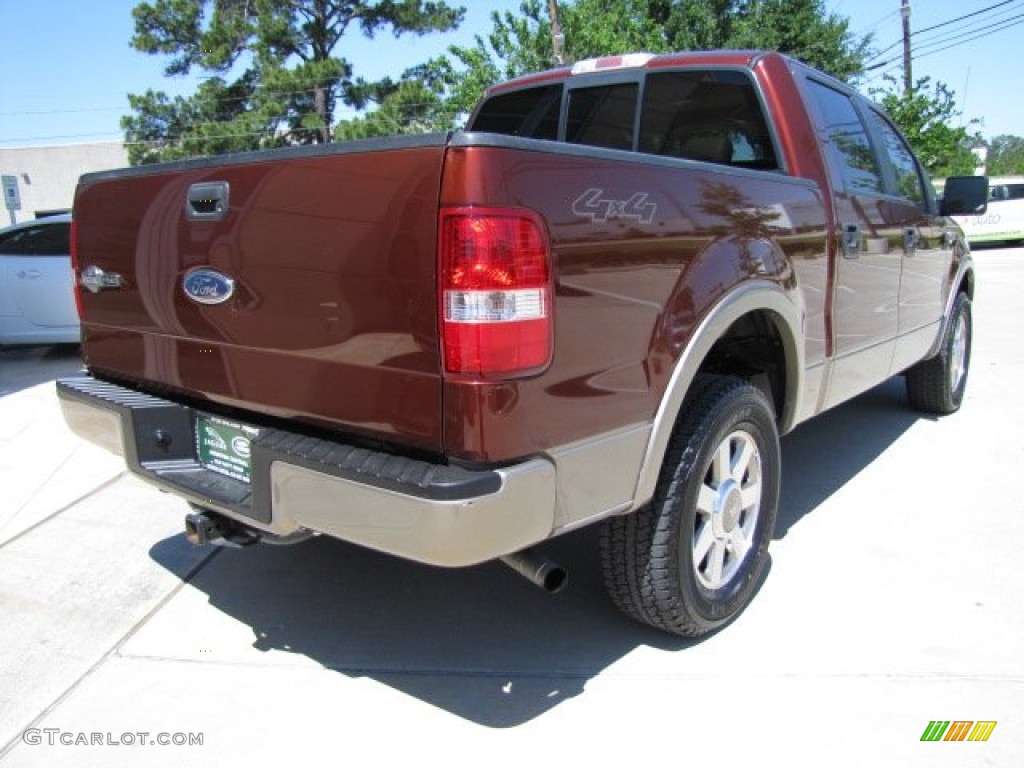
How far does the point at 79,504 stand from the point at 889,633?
12.6 feet

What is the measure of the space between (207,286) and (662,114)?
7.42 feet

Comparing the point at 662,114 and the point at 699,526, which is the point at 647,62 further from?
the point at 699,526

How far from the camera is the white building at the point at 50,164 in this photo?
133 feet

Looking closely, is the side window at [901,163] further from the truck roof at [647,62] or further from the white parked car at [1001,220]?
the white parked car at [1001,220]

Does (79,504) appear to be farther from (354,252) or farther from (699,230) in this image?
(699,230)

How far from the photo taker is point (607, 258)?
7.14ft

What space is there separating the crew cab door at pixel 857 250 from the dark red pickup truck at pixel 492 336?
3 centimetres

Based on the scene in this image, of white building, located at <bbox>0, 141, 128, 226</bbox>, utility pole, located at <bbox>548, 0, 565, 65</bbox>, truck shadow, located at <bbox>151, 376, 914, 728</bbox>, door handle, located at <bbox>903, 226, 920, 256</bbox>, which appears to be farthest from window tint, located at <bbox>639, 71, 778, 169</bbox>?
white building, located at <bbox>0, 141, 128, 226</bbox>

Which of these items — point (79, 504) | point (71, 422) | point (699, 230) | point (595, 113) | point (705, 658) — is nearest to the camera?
point (699, 230)

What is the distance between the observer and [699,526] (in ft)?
9.32

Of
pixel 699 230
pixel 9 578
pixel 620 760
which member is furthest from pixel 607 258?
pixel 9 578

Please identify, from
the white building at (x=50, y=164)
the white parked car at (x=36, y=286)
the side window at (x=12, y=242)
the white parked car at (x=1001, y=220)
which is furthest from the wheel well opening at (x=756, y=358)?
the white building at (x=50, y=164)

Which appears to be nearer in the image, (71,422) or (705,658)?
(705,658)

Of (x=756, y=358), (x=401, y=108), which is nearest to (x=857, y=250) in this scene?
(x=756, y=358)
